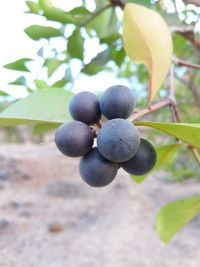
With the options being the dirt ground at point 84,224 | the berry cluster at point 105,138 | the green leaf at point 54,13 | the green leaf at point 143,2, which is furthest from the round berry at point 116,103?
the dirt ground at point 84,224

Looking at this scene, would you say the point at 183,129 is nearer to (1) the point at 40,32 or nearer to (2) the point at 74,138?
(2) the point at 74,138

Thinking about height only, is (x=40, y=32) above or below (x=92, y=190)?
above

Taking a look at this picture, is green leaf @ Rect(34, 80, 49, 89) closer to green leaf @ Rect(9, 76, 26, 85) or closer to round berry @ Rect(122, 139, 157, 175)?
green leaf @ Rect(9, 76, 26, 85)

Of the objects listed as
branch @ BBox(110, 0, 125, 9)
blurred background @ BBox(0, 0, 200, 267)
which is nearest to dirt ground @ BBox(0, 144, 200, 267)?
blurred background @ BBox(0, 0, 200, 267)

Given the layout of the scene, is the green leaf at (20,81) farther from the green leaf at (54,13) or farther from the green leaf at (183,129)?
the green leaf at (183,129)

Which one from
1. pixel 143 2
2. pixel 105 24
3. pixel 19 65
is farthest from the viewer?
pixel 105 24

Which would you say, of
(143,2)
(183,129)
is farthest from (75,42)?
(183,129)

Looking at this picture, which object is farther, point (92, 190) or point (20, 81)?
point (92, 190)
